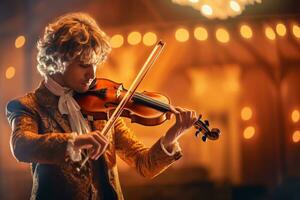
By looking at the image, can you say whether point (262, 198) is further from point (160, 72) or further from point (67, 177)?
point (67, 177)

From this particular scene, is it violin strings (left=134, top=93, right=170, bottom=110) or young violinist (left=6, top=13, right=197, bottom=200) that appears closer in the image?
young violinist (left=6, top=13, right=197, bottom=200)

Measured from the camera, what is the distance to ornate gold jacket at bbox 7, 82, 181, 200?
50.5 inches

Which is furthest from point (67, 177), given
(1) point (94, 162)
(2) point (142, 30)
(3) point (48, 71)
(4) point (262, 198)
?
(4) point (262, 198)

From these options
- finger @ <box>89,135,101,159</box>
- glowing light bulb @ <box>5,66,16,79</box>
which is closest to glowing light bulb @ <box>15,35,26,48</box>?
glowing light bulb @ <box>5,66,16,79</box>

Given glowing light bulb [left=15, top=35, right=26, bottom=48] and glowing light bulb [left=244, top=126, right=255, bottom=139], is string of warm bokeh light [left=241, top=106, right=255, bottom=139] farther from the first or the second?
glowing light bulb [left=15, top=35, right=26, bottom=48]

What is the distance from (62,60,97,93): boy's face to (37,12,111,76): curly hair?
14 mm

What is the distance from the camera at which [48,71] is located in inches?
57.0

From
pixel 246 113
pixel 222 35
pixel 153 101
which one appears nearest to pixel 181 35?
pixel 222 35

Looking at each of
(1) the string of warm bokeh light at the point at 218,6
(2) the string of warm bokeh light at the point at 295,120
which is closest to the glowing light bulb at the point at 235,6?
(1) the string of warm bokeh light at the point at 218,6

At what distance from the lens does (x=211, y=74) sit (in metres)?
2.60

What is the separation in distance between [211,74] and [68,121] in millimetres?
1316

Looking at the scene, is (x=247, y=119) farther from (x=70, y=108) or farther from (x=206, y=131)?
(x=70, y=108)

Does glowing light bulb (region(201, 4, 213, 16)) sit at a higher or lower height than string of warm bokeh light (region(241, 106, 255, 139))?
higher

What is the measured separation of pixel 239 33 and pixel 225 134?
1.77ft
